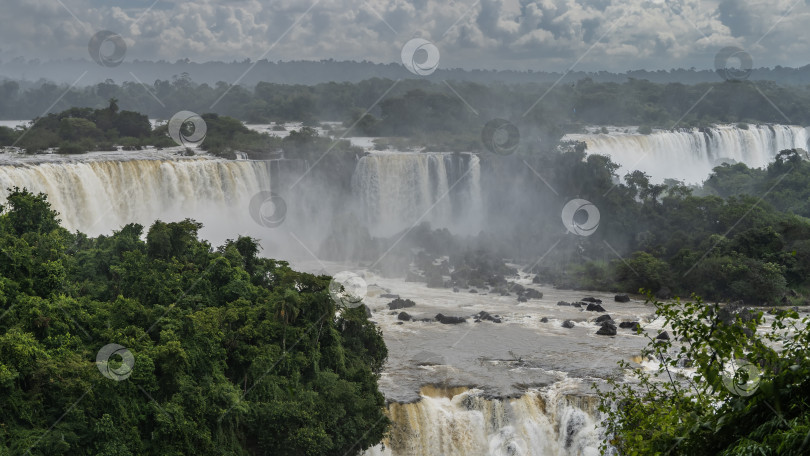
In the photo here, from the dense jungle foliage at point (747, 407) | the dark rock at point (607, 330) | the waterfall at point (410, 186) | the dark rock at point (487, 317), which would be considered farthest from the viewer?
the waterfall at point (410, 186)

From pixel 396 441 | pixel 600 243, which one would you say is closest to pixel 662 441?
pixel 396 441

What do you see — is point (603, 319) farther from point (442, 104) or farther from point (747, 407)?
point (442, 104)

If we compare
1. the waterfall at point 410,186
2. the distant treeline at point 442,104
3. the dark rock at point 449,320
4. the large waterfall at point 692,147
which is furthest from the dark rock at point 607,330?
the distant treeline at point 442,104

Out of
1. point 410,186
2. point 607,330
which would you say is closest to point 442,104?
point 410,186

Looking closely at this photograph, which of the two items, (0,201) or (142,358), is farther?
(0,201)

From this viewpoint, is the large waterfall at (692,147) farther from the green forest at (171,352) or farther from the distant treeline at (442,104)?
the green forest at (171,352)

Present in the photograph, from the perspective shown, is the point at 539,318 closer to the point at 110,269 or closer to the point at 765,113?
the point at 110,269

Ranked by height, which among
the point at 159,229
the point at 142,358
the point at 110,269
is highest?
the point at 159,229
